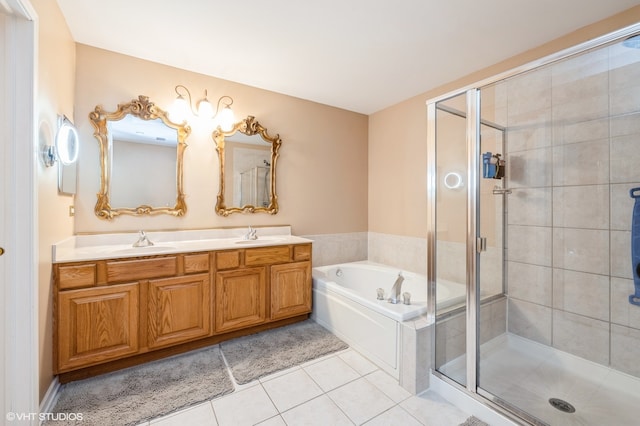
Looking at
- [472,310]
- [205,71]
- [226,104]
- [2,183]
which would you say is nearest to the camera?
[2,183]

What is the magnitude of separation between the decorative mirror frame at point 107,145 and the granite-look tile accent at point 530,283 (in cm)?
300

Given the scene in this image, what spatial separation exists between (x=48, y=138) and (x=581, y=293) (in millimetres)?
3684

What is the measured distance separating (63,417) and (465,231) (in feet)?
8.73

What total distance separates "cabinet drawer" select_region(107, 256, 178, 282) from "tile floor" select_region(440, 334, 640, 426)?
212 centimetres

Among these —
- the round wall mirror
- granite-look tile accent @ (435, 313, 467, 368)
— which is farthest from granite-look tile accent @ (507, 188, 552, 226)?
the round wall mirror

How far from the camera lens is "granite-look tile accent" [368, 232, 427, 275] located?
304cm

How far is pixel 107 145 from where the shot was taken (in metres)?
2.28

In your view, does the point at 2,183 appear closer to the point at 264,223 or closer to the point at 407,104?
the point at 264,223

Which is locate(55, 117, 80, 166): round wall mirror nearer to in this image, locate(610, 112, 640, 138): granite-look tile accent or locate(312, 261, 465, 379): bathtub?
locate(312, 261, 465, 379): bathtub

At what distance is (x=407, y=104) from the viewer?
10.6ft

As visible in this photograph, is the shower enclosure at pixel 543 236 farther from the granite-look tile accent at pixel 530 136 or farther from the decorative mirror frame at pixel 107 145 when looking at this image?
the decorative mirror frame at pixel 107 145

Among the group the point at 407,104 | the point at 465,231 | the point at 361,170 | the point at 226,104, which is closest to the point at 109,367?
the point at 226,104

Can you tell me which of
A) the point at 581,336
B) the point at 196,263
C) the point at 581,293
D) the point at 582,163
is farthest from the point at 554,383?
the point at 196,263

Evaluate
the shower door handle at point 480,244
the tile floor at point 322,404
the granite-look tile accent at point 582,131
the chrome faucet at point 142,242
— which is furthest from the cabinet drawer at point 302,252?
the granite-look tile accent at point 582,131
